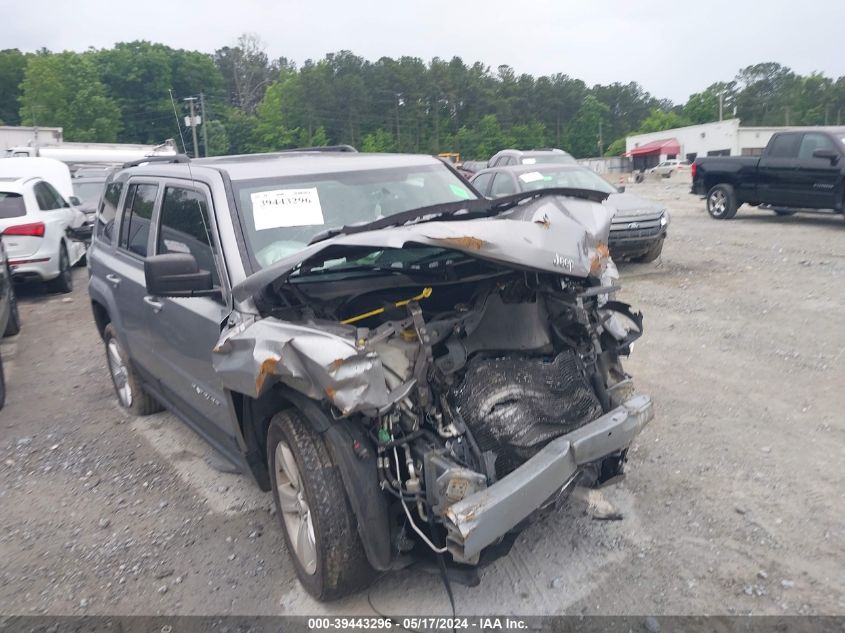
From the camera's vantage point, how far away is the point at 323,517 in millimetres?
2895

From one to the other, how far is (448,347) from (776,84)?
358 ft

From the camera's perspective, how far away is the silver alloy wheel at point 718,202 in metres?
15.5

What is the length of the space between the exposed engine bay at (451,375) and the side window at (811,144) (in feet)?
39.3

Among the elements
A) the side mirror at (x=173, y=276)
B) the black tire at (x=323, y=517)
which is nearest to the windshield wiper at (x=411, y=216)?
the side mirror at (x=173, y=276)

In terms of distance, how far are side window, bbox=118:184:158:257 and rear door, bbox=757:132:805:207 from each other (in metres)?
12.7

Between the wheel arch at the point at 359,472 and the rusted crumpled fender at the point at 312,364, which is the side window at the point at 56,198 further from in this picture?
the wheel arch at the point at 359,472

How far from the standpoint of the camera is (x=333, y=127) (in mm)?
68500

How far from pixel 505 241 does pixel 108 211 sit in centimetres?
406

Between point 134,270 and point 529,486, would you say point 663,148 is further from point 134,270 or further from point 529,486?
point 529,486

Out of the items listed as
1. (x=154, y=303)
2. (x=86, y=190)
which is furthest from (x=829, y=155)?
(x=86, y=190)

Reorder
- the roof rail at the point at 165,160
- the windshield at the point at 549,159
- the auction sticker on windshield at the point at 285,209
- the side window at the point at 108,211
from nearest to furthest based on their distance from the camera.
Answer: the auction sticker on windshield at the point at 285,209 < the roof rail at the point at 165,160 < the side window at the point at 108,211 < the windshield at the point at 549,159

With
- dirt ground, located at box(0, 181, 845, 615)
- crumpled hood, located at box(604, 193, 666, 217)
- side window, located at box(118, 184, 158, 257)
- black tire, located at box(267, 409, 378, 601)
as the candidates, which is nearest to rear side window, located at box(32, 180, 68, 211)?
dirt ground, located at box(0, 181, 845, 615)

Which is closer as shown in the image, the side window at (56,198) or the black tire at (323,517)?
the black tire at (323,517)

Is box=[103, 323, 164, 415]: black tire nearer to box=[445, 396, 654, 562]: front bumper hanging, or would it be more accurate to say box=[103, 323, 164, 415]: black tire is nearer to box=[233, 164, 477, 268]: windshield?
box=[233, 164, 477, 268]: windshield
